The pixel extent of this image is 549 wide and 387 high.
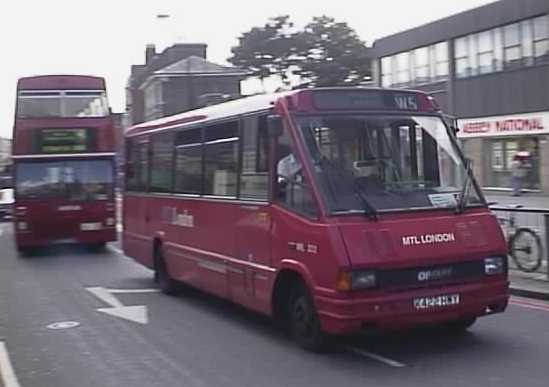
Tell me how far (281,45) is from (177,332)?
55300 mm

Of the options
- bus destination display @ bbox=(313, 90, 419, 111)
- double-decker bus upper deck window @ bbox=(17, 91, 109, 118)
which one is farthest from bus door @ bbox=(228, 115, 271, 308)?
double-decker bus upper deck window @ bbox=(17, 91, 109, 118)

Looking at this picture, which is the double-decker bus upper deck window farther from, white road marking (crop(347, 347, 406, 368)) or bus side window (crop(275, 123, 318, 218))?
white road marking (crop(347, 347, 406, 368))

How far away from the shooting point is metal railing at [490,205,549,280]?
40.2ft

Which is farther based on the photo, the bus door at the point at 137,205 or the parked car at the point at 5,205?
the parked car at the point at 5,205

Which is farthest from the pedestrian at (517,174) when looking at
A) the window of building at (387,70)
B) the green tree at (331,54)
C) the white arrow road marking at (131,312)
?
the green tree at (331,54)

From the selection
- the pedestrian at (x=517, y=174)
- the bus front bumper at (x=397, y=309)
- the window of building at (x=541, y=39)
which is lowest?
the bus front bumper at (x=397, y=309)

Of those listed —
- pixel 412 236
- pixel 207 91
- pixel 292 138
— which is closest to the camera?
pixel 412 236

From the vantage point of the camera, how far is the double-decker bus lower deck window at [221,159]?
405 inches

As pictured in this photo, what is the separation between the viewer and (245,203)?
32.0 feet

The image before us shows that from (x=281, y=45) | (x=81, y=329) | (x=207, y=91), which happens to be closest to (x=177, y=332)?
(x=81, y=329)

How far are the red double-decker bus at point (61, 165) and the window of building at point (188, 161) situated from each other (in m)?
8.51

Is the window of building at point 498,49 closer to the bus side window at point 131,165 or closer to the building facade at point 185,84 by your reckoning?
the bus side window at point 131,165

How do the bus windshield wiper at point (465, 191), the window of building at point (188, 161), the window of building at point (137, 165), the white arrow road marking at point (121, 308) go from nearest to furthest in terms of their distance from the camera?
the bus windshield wiper at point (465, 191), the white arrow road marking at point (121, 308), the window of building at point (188, 161), the window of building at point (137, 165)

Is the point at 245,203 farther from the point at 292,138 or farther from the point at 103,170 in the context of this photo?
the point at 103,170
